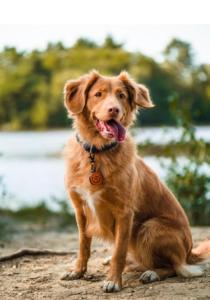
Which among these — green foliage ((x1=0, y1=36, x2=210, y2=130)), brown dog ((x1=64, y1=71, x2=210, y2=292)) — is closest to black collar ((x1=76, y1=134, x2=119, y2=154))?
brown dog ((x1=64, y1=71, x2=210, y2=292))

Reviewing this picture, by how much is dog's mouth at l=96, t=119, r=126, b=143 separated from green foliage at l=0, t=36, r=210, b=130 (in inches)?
332

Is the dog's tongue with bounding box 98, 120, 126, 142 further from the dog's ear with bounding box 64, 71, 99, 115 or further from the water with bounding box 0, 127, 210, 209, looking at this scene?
the water with bounding box 0, 127, 210, 209

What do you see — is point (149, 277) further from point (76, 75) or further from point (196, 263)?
point (76, 75)

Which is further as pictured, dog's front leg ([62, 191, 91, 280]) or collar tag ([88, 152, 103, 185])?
dog's front leg ([62, 191, 91, 280])

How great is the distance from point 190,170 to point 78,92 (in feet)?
15.4

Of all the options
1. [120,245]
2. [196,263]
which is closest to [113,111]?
[120,245]

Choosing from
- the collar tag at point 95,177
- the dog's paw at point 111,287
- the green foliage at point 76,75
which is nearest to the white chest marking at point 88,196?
the collar tag at point 95,177

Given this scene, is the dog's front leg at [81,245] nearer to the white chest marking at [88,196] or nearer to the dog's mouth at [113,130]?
the white chest marking at [88,196]

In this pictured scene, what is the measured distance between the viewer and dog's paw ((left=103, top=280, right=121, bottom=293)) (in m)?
5.04

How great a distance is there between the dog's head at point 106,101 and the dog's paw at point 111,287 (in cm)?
134

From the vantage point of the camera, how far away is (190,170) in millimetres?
9766

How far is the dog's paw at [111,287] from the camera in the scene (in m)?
5.04

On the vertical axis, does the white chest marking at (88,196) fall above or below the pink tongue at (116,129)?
below

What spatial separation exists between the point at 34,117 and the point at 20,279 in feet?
41.1
